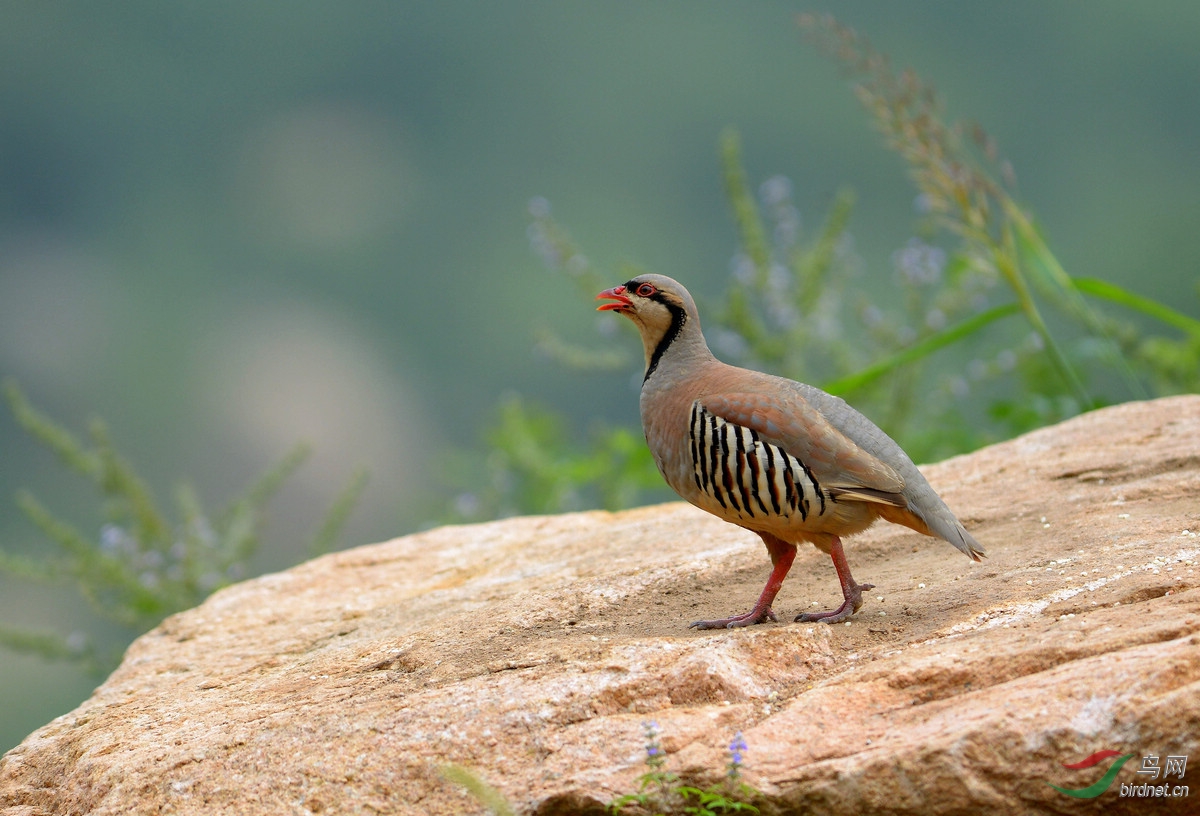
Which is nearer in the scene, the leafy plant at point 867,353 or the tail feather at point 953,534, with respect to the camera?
the tail feather at point 953,534

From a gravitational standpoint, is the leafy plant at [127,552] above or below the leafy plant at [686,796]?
above

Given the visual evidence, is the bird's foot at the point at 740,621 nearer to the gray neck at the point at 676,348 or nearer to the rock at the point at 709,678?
the rock at the point at 709,678

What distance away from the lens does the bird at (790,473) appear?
4.05 m

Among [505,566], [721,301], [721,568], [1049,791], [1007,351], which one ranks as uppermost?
[721,301]

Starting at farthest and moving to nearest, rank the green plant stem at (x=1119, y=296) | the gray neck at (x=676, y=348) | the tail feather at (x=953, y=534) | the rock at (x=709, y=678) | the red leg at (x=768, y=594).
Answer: the green plant stem at (x=1119, y=296)
the gray neck at (x=676, y=348)
the red leg at (x=768, y=594)
the tail feather at (x=953, y=534)
the rock at (x=709, y=678)

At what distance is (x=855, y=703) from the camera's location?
3.38 meters

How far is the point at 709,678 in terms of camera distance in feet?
11.8

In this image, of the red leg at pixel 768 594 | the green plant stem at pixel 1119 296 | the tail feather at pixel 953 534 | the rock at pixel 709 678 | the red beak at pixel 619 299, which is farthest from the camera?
the green plant stem at pixel 1119 296

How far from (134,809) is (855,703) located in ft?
7.58

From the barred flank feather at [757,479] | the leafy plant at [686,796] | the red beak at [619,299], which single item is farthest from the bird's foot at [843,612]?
the red beak at [619,299]

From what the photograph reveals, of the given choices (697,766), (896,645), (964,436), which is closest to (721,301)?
(964,436)

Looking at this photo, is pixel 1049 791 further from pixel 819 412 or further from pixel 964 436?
pixel 964 436

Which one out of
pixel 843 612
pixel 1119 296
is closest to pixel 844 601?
pixel 843 612

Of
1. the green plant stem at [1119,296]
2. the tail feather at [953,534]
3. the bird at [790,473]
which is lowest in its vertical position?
the tail feather at [953,534]
